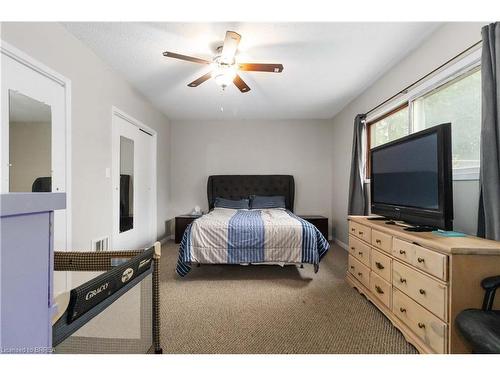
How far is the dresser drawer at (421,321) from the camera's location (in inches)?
48.8

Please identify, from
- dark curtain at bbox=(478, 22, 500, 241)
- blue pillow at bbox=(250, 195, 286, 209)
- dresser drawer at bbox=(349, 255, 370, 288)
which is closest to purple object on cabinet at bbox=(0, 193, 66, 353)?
dark curtain at bbox=(478, 22, 500, 241)

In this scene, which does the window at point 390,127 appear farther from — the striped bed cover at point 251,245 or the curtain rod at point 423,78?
→ the striped bed cover at point 251,245

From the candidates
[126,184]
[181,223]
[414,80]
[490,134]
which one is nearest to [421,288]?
[490,134]

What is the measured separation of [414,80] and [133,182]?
11.9 feet

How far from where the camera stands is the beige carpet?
4.88 ft

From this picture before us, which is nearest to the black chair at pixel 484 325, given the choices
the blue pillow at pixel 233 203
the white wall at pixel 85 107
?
the white wall at pixel 85 107

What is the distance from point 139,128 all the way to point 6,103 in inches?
73.6

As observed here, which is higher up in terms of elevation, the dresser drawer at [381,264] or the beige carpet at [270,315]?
the dresser drawer at [381,264]

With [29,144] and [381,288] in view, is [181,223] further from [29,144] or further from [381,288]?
[381,288]

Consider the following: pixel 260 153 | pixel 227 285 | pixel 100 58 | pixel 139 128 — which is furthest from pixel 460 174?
pixel 139 128

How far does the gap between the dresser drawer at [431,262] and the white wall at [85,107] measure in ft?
8.98

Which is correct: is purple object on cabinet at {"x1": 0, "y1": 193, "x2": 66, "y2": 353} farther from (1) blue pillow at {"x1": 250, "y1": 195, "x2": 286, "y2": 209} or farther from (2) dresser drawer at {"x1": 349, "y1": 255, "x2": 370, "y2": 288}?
(1) blue pillow at {"x1": 250, "y1": 195, "x2": 286, "y2": 209}

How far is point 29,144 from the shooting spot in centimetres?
169

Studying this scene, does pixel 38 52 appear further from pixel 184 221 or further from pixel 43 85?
pixel 184 221
